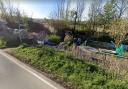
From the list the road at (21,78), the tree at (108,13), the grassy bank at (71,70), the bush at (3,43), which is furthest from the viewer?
the tree at (108,13)

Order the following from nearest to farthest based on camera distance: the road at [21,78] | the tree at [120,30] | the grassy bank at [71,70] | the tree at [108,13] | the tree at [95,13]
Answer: the road at [21,78], the grassy bank at [71,70], the tree at [120,30], the tree at [108,13], the tree at [95,13]

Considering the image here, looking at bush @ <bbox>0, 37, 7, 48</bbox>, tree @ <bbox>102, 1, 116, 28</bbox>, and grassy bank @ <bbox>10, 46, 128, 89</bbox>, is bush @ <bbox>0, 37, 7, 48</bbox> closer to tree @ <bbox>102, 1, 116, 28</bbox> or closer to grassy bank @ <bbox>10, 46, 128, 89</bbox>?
grassy bank @ <bbox>10, 46, 128, 89</bbox>

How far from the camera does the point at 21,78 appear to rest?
11.3 metres

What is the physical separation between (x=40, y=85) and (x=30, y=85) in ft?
1.29

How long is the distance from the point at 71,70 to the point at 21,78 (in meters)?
2.43

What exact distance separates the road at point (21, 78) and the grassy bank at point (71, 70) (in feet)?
1.90

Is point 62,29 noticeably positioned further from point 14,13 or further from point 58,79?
point 58,79

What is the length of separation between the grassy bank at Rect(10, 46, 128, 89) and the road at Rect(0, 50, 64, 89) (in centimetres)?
58

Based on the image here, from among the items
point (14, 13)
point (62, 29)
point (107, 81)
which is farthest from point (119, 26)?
point (14, 13)

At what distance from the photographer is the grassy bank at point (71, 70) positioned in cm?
1040

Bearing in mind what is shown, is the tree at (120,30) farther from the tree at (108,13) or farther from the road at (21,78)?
the road at (21,78)

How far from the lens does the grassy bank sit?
10398 millimetres

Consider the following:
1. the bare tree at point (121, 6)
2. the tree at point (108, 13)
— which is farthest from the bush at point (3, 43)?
the bare tree at point (121, 6)

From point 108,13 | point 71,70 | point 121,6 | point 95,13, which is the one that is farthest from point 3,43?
point 121,6
